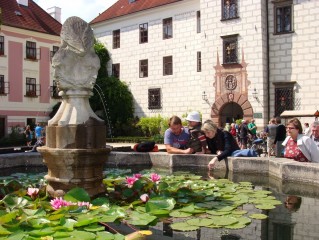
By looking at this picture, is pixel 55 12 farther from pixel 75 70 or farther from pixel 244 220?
pixel 244 220

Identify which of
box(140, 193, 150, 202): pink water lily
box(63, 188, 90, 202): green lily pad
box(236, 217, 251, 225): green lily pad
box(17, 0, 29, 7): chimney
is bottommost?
box(236, 217, 251, 225): green lily pad

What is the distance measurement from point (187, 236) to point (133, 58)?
96.7 feet

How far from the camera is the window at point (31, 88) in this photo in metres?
32.8

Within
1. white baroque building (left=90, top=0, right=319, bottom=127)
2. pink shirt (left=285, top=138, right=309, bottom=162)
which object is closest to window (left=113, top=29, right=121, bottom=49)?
white baroque building (left=90, top=0, right=319, bottom=127)

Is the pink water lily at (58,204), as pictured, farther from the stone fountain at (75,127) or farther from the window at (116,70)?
the window at (116,70)

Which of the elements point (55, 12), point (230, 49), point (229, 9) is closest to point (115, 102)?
point (230, 49)

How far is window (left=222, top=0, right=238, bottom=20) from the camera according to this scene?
25.3m

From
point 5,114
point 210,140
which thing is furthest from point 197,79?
point 210,140

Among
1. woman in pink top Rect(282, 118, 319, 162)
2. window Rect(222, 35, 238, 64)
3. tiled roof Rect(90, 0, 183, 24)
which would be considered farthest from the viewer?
tiled roof Rect(90, 0, 183, 24)

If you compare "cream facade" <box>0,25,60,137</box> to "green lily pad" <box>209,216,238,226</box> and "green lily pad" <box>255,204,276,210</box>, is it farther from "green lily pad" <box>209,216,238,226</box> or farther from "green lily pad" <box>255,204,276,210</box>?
"green lily pad" <box>209,216,238,226</box>

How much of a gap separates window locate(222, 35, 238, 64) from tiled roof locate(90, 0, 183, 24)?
6.31m

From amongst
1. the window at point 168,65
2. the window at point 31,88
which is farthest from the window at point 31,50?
the window at point 168,65

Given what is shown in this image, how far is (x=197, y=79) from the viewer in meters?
28.7

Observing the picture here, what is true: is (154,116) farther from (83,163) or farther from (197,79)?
(83,163)
